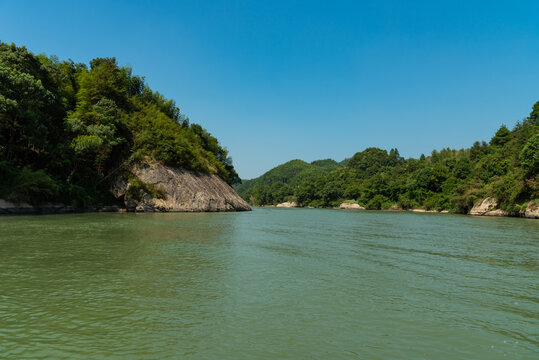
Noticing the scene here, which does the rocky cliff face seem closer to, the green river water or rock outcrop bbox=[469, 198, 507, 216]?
the green river water

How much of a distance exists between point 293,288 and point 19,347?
5.66 metres

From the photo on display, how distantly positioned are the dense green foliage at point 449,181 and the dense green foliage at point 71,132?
2160 inches

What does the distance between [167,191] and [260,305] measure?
41.7 m

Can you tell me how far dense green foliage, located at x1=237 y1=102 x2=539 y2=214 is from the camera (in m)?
55.6

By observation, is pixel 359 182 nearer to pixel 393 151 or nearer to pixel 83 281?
pixel 393 151

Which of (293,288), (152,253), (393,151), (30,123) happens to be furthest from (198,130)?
(393,151)

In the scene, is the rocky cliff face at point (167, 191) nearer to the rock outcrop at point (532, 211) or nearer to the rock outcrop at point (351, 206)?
the rock outcrop at point (532, 211)

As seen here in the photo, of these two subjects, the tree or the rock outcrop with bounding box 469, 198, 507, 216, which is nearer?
the tree

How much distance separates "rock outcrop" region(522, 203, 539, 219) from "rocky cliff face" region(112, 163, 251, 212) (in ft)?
165

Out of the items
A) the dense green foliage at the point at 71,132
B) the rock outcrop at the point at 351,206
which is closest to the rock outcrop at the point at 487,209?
the rock outcrop at the point at 351,206

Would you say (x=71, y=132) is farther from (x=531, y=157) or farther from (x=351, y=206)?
(x=351, y=206)

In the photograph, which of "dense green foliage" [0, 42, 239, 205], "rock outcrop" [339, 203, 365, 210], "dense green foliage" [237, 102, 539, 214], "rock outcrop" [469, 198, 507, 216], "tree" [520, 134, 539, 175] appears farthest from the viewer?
"rock outcrop" [339, 203, 365, 210]

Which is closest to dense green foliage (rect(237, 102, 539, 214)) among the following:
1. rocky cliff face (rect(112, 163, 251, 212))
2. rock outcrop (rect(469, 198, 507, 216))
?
rock outcrop (rect(469, 198, 507, 216))

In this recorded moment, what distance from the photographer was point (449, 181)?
87750mm
